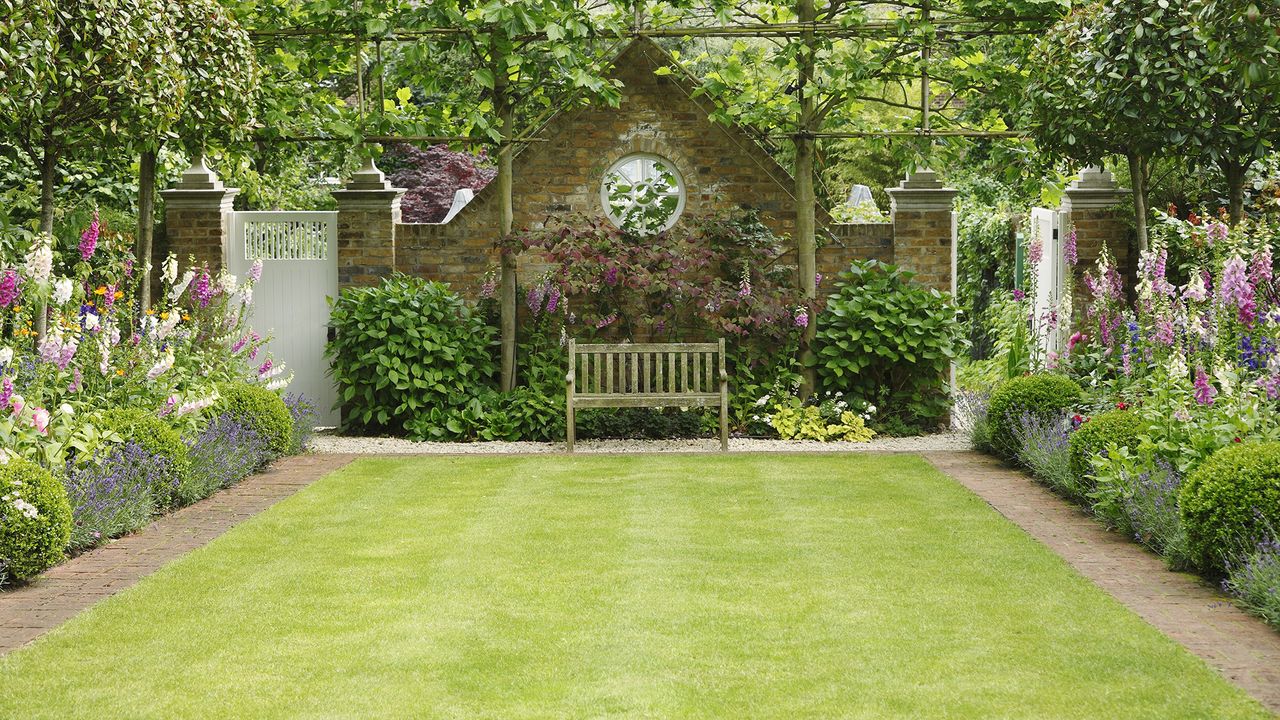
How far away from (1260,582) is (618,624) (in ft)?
8.50

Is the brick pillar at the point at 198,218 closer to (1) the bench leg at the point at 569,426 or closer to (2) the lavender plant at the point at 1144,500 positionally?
(1) the bench leg at the point at 569,426

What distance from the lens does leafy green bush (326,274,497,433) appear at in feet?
37.7

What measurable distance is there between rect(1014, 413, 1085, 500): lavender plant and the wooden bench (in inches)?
92.9

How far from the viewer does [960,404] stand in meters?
11.7

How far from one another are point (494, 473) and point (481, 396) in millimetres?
2055

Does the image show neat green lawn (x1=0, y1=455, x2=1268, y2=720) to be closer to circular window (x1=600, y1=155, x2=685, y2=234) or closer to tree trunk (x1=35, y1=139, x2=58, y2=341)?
tree trunk (x1=35, y1=139, x2=58, y2=341)

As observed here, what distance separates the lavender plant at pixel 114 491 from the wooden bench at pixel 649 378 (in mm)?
3737

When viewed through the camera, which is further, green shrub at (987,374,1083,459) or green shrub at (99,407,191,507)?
green shrub at (987,374,1083,459)

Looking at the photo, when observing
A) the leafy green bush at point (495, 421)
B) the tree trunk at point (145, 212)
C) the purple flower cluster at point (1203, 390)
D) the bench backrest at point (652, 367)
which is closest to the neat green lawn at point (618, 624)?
the purple flower cluster at point (1203, 390)

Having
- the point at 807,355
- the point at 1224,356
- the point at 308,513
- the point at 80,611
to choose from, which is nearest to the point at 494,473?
the point at 308,513

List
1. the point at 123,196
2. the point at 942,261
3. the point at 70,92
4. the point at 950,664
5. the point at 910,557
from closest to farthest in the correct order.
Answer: the point at 950,664 < the point at 910,557 < the point at 70,92 < the point at 942,261 < the point at 123,196

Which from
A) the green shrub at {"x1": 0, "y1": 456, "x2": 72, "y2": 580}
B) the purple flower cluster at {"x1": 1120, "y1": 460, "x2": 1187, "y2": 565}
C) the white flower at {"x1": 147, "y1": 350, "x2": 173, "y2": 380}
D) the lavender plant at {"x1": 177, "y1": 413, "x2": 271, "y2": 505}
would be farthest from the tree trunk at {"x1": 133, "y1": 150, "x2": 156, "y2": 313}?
the purple flower cluster at {"x1": 1120, "y1": 460, "x2": 1187, "y2": 565}

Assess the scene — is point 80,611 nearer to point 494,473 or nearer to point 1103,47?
point 494,473

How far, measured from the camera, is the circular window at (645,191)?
40.0 feet
